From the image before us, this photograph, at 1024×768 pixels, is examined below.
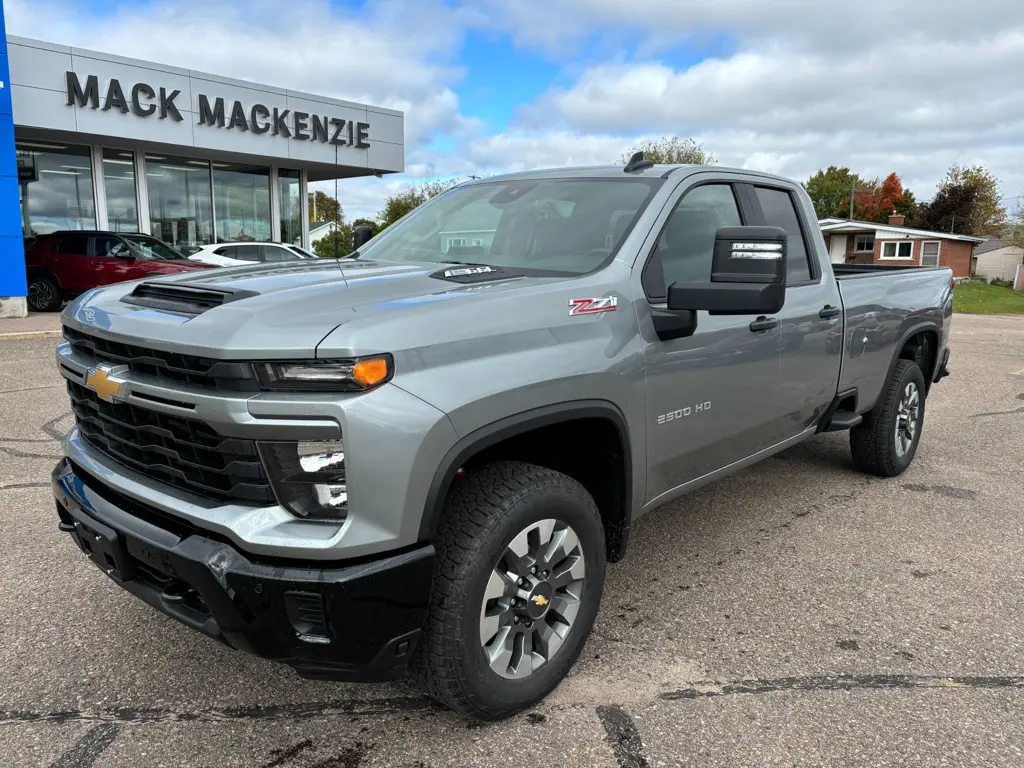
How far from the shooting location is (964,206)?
66.1m

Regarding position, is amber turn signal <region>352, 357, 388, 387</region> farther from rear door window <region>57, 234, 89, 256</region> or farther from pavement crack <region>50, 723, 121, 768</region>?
rear door window <region>57, 234, 89, 256</region>

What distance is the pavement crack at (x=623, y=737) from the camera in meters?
2.39

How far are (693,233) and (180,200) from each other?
20.7 metres

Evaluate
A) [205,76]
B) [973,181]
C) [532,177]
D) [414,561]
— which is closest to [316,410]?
[414,561]

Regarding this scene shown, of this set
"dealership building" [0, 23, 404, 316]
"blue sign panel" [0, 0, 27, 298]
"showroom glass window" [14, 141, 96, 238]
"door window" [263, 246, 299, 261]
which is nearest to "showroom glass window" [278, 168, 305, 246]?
"dealership building" [0, 23, 404, 316]

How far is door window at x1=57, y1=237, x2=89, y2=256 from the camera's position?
51.5ft

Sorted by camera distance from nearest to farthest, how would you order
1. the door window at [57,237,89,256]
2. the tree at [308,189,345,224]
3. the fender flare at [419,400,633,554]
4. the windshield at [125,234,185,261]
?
the fender flare at [419,400,633,554], the door window at [57,237,89,256], the windshield at [125,234,185,261], the tree at [308,189,345,224]

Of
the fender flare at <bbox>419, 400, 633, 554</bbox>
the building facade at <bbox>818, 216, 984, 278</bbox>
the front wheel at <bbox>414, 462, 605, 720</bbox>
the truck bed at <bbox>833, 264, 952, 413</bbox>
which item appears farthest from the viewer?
the building facade at <bbox>818, 216, 984, 278</bbox>

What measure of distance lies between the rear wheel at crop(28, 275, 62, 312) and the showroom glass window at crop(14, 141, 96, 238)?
3286mm

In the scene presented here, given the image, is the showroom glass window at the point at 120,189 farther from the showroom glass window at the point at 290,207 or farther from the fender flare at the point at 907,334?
the fender flare at the point at 907,334

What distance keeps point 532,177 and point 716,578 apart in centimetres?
214

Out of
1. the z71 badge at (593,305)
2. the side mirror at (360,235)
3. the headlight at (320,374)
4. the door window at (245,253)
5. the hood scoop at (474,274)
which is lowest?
the headlight at (320,374)

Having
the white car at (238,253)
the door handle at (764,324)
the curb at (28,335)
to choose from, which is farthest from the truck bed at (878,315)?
the white car at (238,253)

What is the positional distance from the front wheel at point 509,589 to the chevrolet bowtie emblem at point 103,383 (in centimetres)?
108
